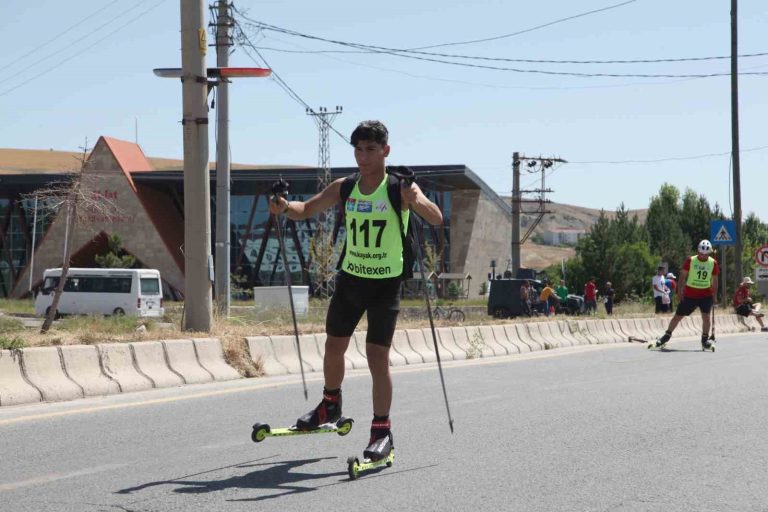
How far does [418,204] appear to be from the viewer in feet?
19.1

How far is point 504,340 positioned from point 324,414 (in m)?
11.2

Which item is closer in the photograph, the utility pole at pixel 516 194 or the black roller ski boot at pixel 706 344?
the black roller ski boot at pixel 706 344

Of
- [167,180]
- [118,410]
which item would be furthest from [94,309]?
[118,410]

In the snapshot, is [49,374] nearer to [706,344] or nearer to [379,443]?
[379,443]

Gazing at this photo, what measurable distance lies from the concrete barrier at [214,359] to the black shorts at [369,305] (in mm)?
4566

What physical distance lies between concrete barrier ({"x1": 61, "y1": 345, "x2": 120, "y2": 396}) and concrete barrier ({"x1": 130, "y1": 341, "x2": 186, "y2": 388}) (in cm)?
50

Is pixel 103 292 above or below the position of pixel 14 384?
above

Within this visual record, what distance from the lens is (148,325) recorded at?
532 inches

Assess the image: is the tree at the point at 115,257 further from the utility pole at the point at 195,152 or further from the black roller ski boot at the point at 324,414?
the black roller ski boot at the point at 324,414

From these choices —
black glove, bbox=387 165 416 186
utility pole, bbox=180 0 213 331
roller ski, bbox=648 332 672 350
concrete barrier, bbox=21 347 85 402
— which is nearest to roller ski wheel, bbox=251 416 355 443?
black glove, bbox=387 165 416 186

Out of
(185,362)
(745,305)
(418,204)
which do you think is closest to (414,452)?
(418,204)

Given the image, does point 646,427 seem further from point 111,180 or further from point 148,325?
point 111,180

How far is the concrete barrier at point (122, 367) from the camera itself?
9125 mm

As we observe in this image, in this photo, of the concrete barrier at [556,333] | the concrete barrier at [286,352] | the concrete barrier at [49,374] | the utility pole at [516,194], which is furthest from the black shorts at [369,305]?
the utility pole at [516,194]
